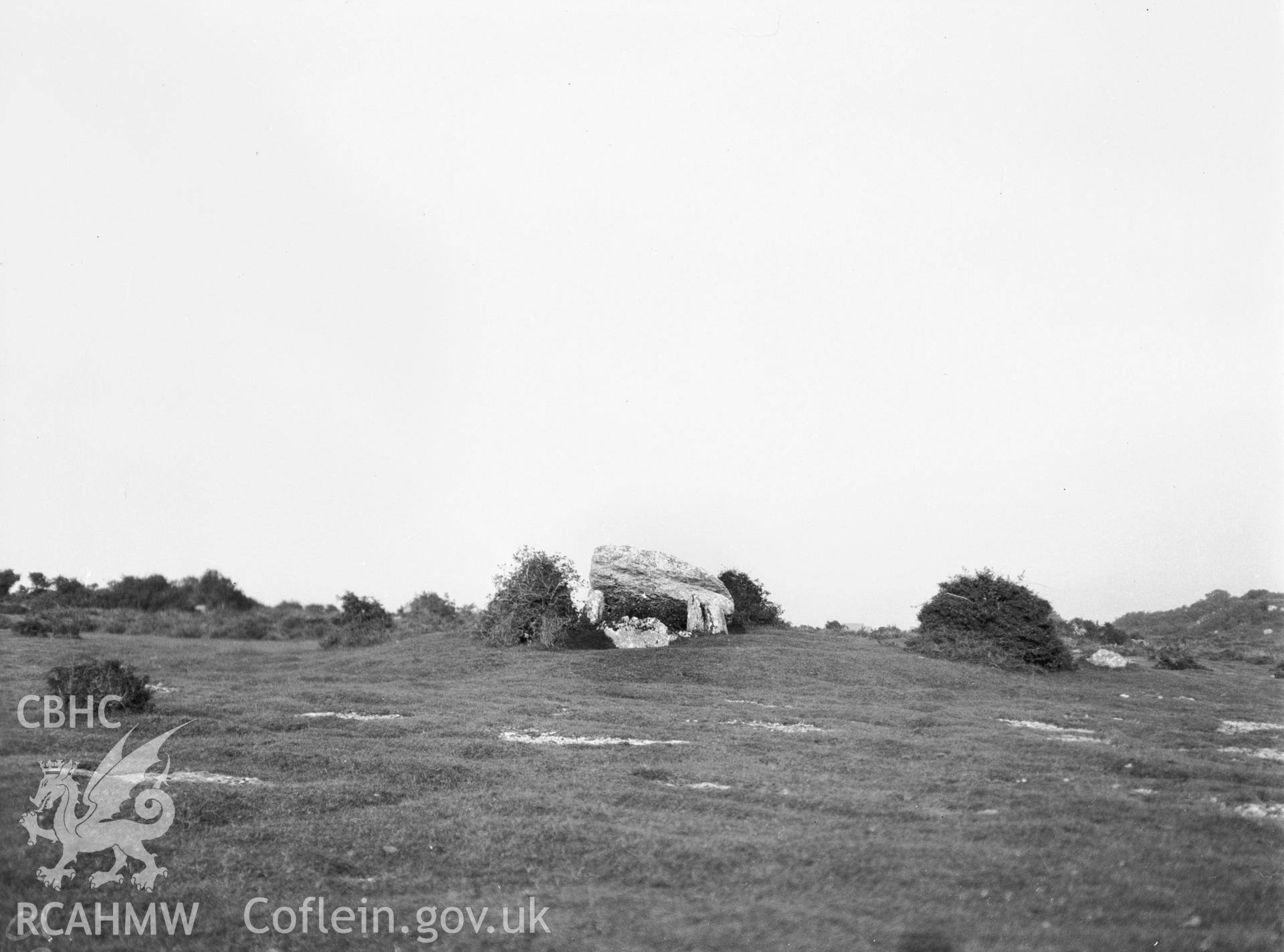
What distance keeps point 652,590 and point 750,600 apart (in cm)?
806

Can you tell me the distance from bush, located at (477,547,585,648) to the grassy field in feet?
41.1

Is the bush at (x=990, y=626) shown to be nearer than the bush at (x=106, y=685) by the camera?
No

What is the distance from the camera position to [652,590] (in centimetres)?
3612

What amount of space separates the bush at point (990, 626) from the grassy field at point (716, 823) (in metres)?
9.74

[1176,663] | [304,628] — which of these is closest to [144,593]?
[304,628]

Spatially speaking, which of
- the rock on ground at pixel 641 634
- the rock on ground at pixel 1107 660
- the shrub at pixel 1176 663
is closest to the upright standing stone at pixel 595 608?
the rock on ground at pixel 641 634

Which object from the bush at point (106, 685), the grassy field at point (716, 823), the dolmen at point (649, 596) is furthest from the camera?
the dolmen at point (649, 596)

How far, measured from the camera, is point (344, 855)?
33.5 feet

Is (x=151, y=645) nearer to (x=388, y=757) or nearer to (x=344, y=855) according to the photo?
(x=388, y=757)

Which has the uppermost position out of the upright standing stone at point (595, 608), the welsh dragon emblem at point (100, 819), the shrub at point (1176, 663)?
the upright standing stone at point (595, 608)

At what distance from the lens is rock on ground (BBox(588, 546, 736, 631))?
35844 mm

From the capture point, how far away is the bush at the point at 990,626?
106 ft

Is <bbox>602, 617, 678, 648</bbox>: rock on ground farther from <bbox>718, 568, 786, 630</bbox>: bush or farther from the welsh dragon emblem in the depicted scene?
the welsh dragon emblem

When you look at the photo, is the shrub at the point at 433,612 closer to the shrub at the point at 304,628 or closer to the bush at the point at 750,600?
the shrub at the point at 304,628
